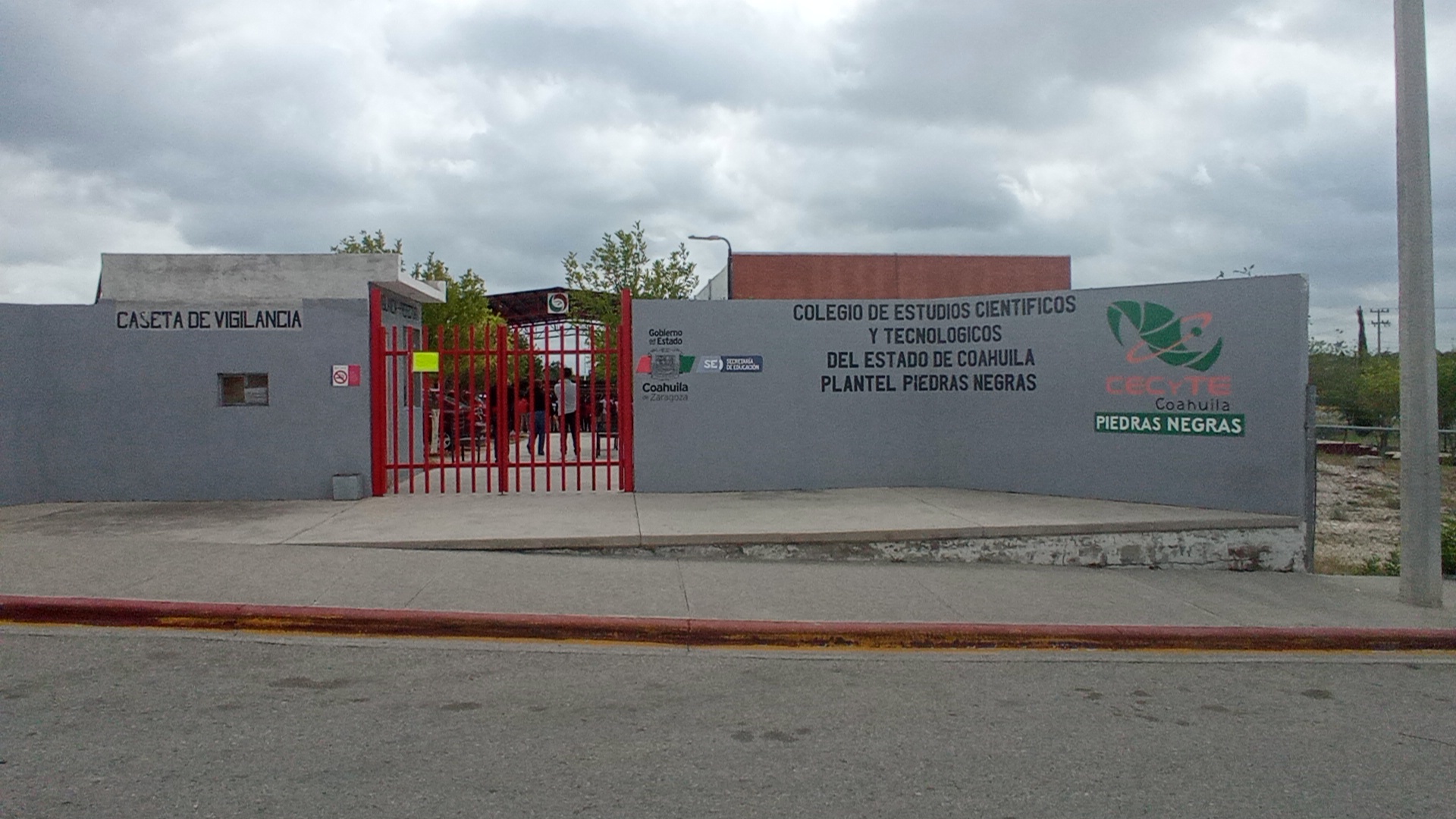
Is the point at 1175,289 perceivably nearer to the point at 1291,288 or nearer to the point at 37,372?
the point at 1291,288

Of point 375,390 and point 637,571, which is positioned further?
point 375,390

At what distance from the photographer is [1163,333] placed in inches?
434

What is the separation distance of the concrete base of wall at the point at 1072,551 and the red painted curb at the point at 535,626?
2340 mm

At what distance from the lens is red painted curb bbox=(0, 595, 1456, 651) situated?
7.00m

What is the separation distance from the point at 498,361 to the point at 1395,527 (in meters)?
14.6

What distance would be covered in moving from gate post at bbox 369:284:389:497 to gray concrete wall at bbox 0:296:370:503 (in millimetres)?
96

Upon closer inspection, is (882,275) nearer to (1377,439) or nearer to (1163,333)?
(1377,439)

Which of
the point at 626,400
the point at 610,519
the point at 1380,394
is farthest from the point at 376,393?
the point at 1380,394

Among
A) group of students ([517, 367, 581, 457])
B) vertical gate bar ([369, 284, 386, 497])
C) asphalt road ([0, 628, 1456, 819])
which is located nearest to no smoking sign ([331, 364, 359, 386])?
vertical gate bar ([369, 284, 386, 497])

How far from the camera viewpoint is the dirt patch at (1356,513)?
14000 millimetres

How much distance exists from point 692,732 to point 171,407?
29.2ft

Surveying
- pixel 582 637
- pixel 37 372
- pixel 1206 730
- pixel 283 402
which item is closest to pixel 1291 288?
pixel 1206 730

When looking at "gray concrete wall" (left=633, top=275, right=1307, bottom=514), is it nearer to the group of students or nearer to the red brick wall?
the group of students

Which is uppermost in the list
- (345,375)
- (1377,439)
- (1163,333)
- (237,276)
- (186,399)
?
(237,276)
